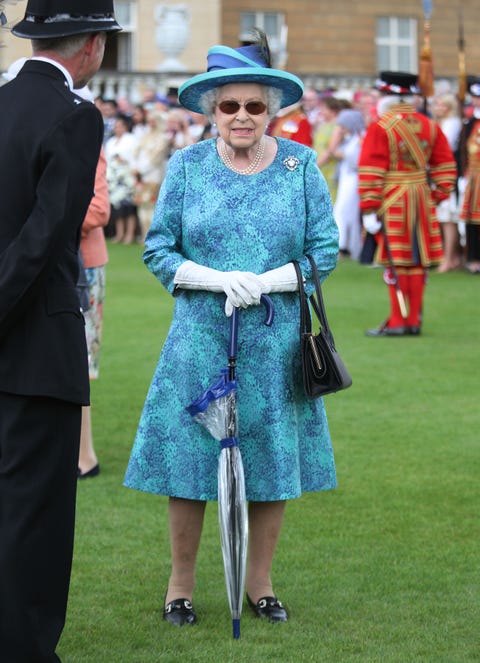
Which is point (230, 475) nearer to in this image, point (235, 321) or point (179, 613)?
point (235, 321)

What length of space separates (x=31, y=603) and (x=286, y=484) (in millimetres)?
1208

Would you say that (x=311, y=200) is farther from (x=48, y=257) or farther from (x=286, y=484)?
(x=48, y=257)

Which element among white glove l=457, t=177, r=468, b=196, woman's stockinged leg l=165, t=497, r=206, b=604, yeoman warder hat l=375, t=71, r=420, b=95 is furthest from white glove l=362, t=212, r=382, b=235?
woman's stockinged leg l=165, t=497, r=206, b=604

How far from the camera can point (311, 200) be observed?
16.6 ft

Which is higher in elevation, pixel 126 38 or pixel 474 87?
pixel 474 87

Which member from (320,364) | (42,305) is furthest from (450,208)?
(42,305)

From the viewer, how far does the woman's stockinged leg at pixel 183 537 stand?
5.11 m

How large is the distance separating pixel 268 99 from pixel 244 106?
12 centimetres

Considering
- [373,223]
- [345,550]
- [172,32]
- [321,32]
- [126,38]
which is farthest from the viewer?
[321,32]

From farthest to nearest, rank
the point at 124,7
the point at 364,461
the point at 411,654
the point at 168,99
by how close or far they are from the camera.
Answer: the point at 124,7, the point at 168,99, the point at 364,461, the point at 411,654

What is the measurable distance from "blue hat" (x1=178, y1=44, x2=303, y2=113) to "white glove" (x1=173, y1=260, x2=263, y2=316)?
1.93ft

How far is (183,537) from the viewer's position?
202 inches

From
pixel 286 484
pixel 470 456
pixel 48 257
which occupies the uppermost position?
pixel 48 257

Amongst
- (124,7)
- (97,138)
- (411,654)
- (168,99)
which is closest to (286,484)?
(411,654)
